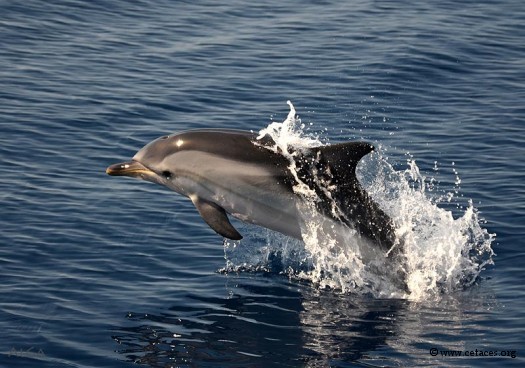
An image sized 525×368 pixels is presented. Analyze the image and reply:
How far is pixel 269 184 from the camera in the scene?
43.3 feet

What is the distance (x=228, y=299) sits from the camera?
44.5 feet

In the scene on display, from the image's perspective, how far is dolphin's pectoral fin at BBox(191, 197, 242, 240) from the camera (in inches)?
513

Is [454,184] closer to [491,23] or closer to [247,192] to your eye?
[247,192]

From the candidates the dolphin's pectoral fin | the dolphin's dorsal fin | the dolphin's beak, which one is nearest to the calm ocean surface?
the dolphin's pectoral fin

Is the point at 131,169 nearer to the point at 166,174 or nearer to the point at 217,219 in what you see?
the point at 166,174

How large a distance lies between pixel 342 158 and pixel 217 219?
1.67 m

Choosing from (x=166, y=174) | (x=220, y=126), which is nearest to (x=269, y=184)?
(x=166, y=174)

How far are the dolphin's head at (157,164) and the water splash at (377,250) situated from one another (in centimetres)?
123

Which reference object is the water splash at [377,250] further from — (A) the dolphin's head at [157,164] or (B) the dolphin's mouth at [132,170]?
(B) the dolphin's mouth at [132,170]

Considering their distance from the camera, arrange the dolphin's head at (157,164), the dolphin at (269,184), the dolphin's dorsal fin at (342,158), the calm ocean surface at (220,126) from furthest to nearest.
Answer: the dolphin's head at (157,164), the dolphin at (269,184), the dolphin's dorsal fin at (342,158), the calm ocean surface at (220,126)

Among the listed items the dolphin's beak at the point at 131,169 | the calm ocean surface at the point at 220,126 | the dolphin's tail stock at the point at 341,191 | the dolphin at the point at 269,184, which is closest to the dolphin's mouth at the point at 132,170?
the dolphin's beak at the point at 131,169

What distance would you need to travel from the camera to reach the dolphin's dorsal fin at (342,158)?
42.0ft

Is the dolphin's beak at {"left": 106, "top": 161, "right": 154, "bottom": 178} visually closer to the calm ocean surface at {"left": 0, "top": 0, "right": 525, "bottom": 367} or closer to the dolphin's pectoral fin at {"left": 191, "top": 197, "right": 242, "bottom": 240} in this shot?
the dolphin's pectoral fin at {"left": 191, "top": 197, "right": 242, "bottom": 240}

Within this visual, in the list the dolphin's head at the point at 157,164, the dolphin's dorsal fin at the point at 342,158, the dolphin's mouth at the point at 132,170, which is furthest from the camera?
the dolphin's mouth at the point at 132,170
